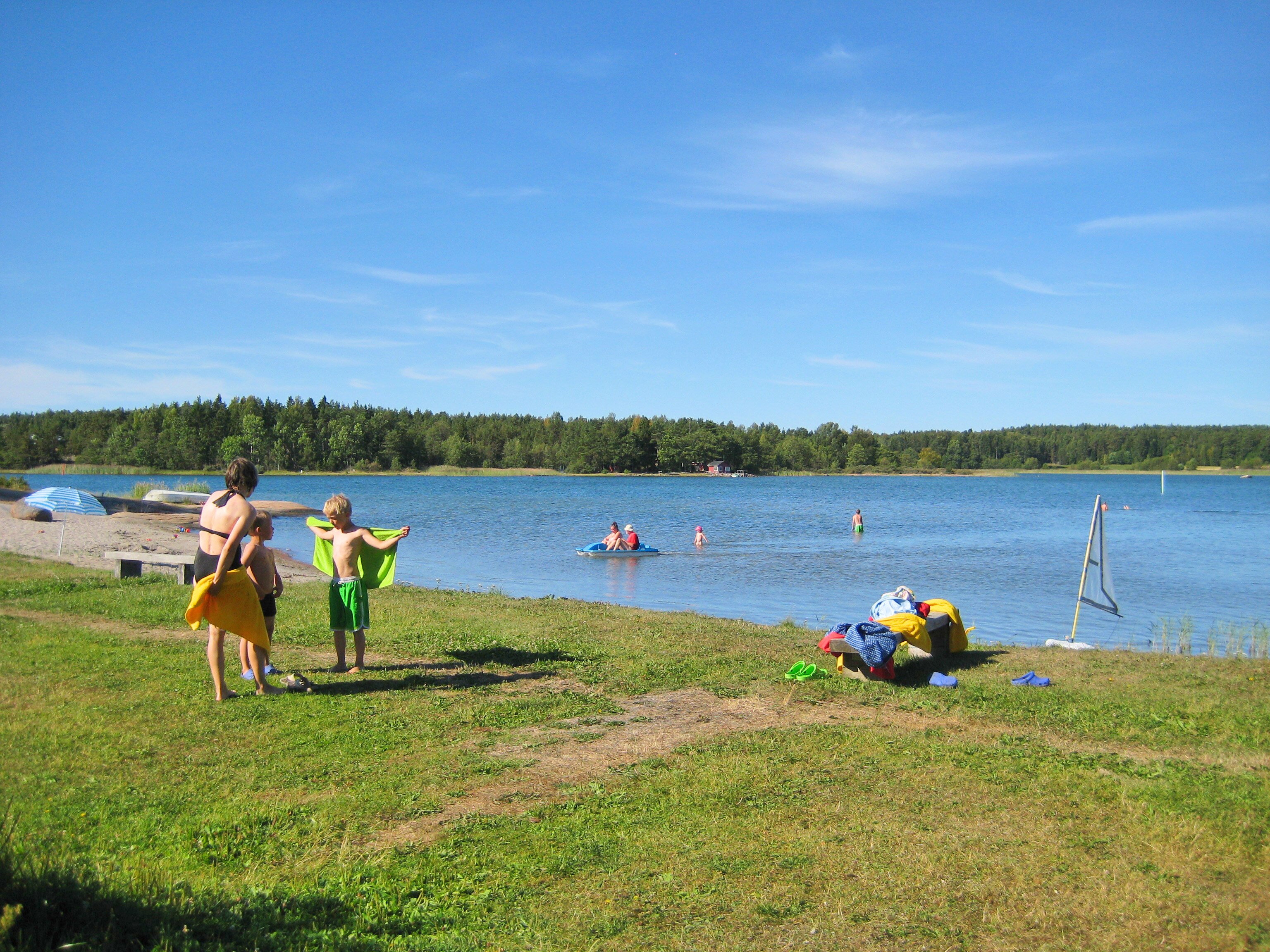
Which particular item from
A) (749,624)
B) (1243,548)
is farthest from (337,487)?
(749,624)

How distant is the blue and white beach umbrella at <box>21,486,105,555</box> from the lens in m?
21.4

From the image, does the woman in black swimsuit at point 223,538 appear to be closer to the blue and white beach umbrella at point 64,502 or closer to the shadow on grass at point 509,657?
the shadow on grass at point 509,657

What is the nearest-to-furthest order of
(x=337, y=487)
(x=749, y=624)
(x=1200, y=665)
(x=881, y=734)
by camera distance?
1. (x=881, y=734)
2. (x=1200, y=665)
3. (x=749, y=624)
4. (x=337, y=487)

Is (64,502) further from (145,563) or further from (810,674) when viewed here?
(810,674)

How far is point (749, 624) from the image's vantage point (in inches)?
567

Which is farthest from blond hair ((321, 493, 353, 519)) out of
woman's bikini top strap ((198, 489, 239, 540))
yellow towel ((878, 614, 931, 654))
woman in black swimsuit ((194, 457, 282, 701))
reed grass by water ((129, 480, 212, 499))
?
reed grass by water ((129, 480, 212, 499))

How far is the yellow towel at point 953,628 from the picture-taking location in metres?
11.5

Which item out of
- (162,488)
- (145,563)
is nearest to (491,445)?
(162,488)

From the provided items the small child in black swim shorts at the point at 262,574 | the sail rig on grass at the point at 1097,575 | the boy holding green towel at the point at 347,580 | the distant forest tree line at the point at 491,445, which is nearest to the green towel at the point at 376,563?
the boy holding green towel at the point at 347,580

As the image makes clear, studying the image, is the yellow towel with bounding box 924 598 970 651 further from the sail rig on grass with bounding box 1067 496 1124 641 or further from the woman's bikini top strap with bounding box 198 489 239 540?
the woman's bikini top strap with bounding box 198 489 239 540

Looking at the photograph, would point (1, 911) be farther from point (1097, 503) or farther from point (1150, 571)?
point (1150, 571)

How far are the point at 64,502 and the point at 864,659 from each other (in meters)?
20.1

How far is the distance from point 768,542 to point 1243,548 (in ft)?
66.0

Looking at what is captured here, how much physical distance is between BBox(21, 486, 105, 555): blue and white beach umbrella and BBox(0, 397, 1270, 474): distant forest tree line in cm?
10637
